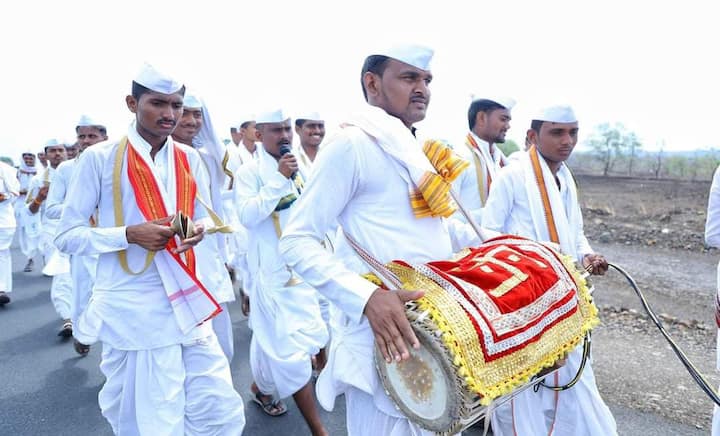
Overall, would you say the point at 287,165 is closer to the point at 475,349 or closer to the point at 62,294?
the point at 475,349

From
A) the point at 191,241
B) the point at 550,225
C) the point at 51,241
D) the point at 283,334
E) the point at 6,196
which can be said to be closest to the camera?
the point at 191,241

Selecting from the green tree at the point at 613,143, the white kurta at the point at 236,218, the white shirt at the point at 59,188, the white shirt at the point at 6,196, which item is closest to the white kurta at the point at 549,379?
the white kurta at the point at 236,218

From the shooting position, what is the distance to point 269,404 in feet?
13.9

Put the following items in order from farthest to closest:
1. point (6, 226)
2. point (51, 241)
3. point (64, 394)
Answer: point (6, 226) < point (51, 241) < point (64, 394)

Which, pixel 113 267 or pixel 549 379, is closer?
pixel 113 267

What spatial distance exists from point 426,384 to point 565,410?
1874 millimetres

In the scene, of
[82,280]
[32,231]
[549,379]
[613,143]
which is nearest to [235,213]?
[82,280]

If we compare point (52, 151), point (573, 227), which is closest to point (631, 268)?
point (573, 227)

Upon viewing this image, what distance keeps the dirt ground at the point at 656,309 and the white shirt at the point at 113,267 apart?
3347mm

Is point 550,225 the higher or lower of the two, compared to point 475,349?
lower

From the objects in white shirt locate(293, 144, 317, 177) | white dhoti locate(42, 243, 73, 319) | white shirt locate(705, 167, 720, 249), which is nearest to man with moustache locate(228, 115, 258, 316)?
white shirt locate(293, 144, 317, 177)

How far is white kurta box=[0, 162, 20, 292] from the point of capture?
791cm

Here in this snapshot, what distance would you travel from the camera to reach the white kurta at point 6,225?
26.0 feet

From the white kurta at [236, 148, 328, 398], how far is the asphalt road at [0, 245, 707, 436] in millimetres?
411
